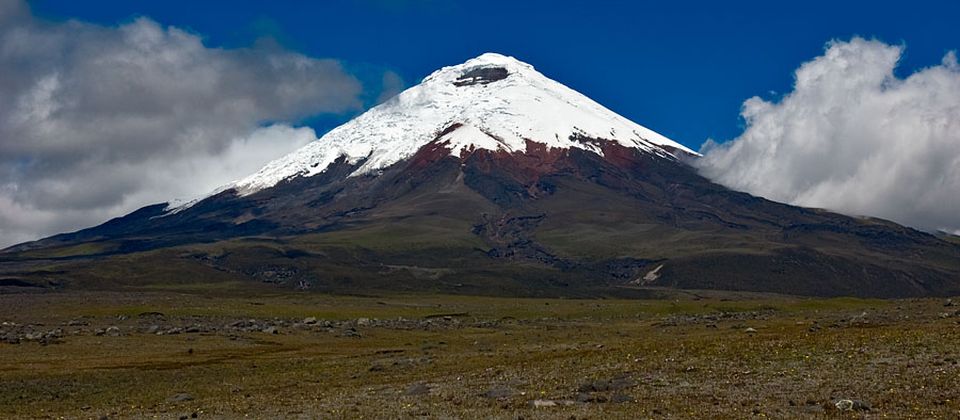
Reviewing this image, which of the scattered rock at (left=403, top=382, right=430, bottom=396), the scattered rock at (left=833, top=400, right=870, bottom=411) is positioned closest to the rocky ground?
the scattered rock at (left=833, top=400, right=870, bottom=411)

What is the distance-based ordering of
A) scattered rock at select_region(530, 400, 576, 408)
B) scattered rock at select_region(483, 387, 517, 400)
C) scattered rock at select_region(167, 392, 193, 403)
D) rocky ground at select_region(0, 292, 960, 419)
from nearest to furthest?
rocky ground at select_region(0, 292, 960, 419), scattered rock at select_region(530, 400, 576, 408), scattered rock at select_region(483, 387, 517, 400), scattered rock at select_region(167, 392, 193, 403)

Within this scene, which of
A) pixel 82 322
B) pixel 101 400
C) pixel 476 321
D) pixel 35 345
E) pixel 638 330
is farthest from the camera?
pixel 476 321

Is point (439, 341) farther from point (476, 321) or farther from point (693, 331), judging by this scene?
point (476, 321)

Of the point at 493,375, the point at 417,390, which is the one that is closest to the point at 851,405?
the point at 417,390

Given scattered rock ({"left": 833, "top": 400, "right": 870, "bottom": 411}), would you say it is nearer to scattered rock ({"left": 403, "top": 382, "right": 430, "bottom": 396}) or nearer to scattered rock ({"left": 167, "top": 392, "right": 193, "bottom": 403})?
scattered rock ({"left": 403, "top": 382, "right": 430, "bottom": 396})

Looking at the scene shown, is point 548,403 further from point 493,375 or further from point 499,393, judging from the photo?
point 493,375

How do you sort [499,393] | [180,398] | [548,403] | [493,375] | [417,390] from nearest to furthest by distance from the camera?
1. [548,403]
2. [499,393]
3. [417,390]
4. [180,398]
5. [493,375]

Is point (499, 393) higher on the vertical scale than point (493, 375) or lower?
lower

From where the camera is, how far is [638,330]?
355 ft

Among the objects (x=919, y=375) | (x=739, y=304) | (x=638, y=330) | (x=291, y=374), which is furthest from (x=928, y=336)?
(x=739, y=304)

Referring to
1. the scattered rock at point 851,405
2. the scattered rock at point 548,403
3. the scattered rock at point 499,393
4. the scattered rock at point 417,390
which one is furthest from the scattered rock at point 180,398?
the scattered rock at point 851,405

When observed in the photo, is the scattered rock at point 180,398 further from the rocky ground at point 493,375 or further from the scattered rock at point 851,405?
the scattered rock at point 851,405

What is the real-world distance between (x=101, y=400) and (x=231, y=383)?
9.28m

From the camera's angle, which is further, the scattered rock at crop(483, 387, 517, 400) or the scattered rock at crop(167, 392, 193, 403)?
the scattered rock at crop(167, 392, 193, 403)
